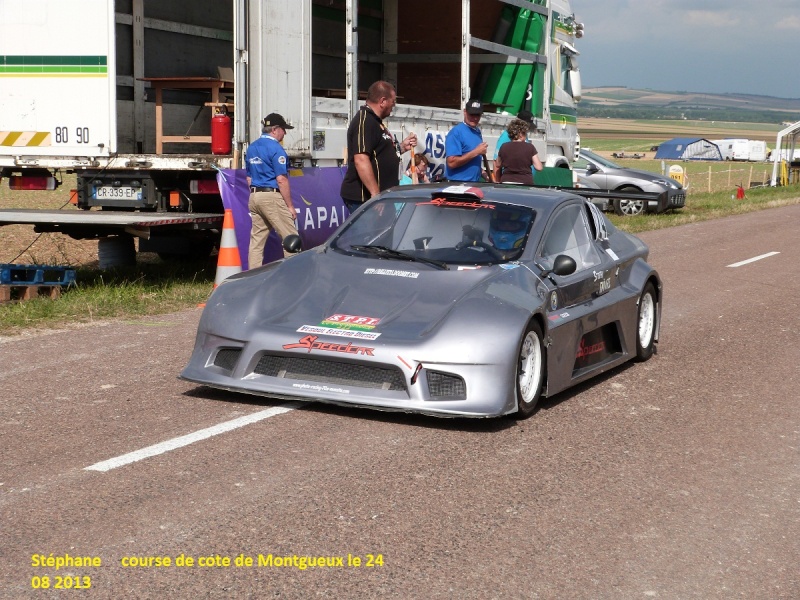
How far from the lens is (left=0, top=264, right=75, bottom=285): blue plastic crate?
34.9 feet

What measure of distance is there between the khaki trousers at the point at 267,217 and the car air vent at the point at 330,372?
4.59 m

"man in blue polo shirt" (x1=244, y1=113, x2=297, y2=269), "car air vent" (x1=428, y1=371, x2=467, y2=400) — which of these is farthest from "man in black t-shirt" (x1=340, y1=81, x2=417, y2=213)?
"car air vent" (x1=428, y1=371, x2=467, y2=400)

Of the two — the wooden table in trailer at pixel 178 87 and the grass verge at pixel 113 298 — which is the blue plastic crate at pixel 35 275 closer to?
the grass verge at pixel 113 298

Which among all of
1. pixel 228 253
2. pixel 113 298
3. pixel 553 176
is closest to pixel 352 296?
pixel 228 253

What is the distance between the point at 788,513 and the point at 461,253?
283 cm

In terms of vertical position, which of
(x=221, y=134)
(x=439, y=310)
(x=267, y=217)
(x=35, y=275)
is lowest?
(x=35, y=275)

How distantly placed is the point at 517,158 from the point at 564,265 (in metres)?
7.00

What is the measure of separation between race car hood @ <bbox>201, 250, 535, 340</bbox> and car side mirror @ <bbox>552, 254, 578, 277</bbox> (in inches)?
7.4

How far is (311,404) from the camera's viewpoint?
6.79 m

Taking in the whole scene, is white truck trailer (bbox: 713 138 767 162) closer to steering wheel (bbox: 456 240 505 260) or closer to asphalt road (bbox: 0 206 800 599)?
asphalt road (bbox: 0 206 800 599)

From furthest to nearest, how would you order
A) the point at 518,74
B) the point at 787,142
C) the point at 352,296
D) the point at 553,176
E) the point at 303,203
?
the point at 787,142 → the point at 553,176 → the point at 518,74 → the point at 303,203 → the point at 352,296

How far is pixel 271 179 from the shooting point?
1116 cm

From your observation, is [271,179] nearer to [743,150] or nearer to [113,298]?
[113,298]

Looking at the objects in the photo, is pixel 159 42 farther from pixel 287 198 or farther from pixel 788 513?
pixel 788 513
